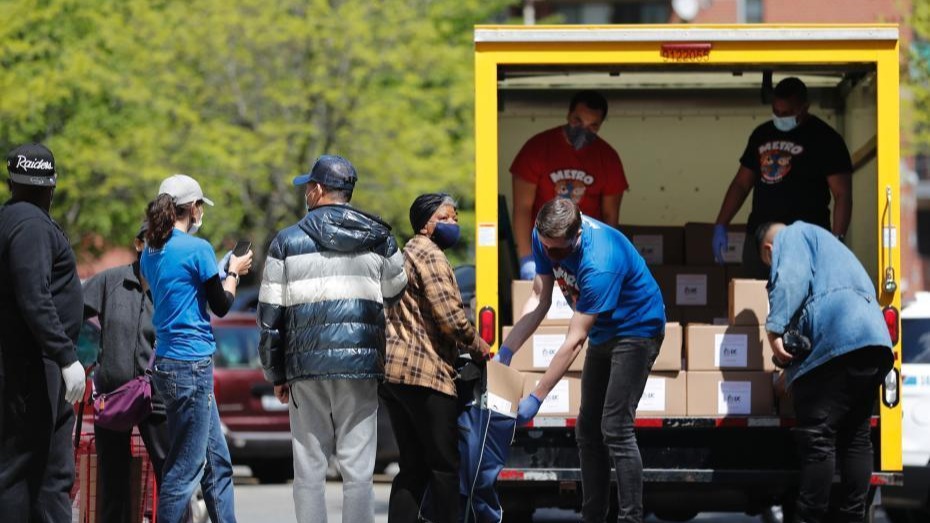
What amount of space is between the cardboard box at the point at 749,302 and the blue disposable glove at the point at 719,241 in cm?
93

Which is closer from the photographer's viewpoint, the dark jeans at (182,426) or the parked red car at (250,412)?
the dark jeans at (182,426)

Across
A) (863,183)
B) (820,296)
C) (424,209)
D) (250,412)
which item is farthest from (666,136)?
(250,412)

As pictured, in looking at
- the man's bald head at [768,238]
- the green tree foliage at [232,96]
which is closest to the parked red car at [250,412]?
the man's bald head at [768,238]

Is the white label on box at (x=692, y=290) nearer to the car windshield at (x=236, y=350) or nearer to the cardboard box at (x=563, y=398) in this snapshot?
the cardboard box at (x=563, y=398)

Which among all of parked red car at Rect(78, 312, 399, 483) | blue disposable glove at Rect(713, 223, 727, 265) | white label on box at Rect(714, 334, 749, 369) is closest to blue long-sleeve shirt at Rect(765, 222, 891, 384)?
white label on box at Rect(714, 334, 749, 369)

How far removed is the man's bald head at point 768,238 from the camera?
332 inches

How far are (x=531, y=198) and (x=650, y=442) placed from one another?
1728 mm

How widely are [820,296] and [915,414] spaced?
9.44 ft

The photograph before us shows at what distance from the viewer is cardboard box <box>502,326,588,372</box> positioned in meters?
8.84

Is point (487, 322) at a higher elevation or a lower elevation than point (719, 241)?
lower

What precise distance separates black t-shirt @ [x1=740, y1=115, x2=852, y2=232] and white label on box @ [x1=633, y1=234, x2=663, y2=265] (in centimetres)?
73

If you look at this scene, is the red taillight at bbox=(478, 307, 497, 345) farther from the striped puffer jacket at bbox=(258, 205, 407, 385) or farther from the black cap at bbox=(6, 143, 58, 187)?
the black cap at bbox=(6, 143, 58, 187)

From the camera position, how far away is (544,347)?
885cm

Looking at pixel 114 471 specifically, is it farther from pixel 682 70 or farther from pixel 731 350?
pixel 682 70
